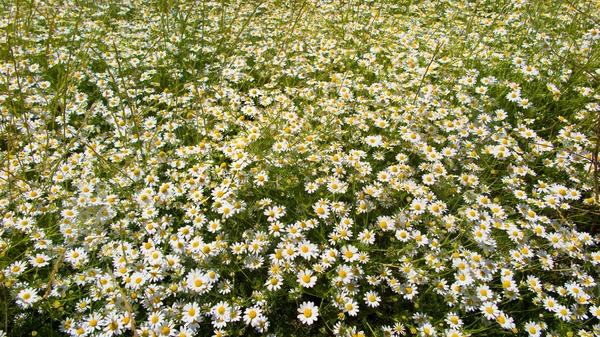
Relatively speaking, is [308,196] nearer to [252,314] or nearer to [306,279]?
[306,279]

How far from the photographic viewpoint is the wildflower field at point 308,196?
2406mm

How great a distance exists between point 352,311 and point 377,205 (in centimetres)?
87

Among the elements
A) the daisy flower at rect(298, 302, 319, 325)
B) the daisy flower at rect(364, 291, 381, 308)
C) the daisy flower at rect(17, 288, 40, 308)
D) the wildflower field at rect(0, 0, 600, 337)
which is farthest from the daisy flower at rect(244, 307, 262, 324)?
the daisy flower at rect(17, 288, 40, 308)

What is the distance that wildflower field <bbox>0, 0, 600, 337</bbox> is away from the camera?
7.89 feet

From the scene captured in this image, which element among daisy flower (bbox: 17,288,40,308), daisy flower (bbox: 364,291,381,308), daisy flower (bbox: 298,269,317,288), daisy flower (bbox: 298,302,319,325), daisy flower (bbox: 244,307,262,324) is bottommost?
daisy flower (bbox: 364,291,381,308)

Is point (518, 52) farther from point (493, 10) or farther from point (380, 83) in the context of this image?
point (493, 10)

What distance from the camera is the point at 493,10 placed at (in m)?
5.56

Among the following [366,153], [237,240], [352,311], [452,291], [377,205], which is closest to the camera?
[352,311]

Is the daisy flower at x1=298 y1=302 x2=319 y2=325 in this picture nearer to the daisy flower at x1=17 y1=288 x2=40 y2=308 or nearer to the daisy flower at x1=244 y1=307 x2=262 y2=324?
the daisy flower at x1=244 y1=307 x2=262 y2=324

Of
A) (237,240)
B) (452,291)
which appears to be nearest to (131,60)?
(237,240)

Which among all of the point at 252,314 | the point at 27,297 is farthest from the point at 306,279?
the point at 27,297

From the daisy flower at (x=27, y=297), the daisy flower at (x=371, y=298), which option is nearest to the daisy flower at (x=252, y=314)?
the daisy flower at (x=371, y=298)

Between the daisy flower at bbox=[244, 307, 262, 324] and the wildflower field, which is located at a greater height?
the wildflower field

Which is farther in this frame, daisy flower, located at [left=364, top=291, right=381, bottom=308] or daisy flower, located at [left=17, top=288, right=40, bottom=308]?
daisy flower, located at [left=364, top=291, right=381, bottom=308]
